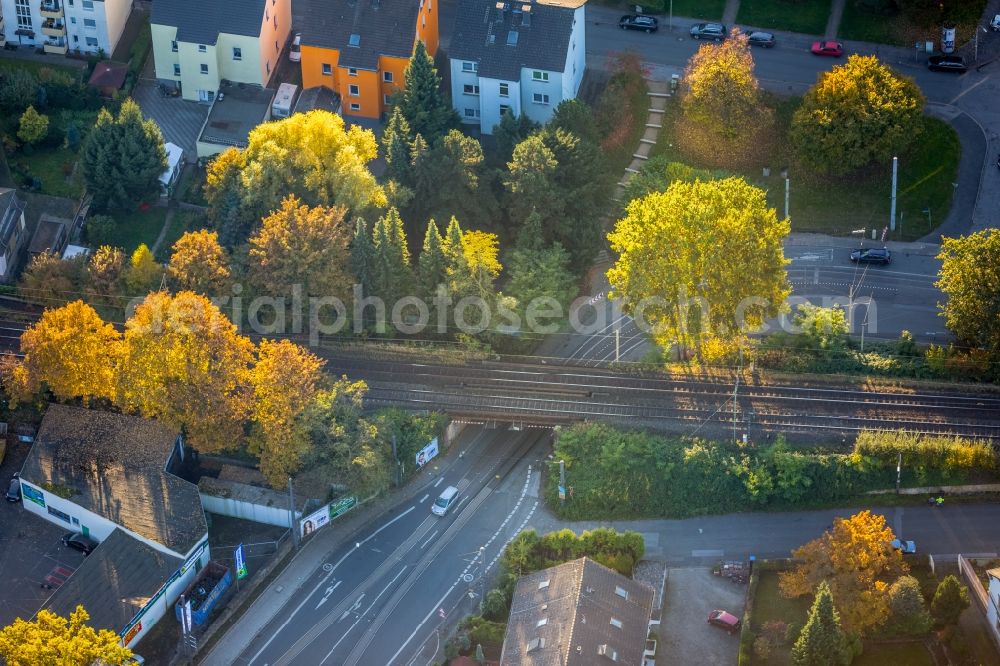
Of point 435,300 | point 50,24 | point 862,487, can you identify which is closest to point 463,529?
point 435,300

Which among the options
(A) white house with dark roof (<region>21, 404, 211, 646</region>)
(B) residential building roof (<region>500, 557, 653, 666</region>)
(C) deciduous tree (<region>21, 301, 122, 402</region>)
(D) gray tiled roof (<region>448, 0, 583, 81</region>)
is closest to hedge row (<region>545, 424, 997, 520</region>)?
(B) residential building roof (<region>500, 557, 653, 666</region>)

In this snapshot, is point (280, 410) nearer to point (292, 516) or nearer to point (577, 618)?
point (292, 516)

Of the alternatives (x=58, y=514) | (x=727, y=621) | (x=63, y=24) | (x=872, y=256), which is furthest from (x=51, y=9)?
(x=727, y=621)

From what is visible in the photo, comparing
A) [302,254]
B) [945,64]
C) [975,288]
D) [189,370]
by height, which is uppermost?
[945,64]

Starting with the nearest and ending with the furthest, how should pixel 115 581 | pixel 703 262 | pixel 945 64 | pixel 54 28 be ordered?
pixel 115 581, pixel 703 262, pixel 945 64, pixel 54 28

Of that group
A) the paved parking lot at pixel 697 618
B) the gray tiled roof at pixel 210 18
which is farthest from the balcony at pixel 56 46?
the paved parking lot at pixel 697 618
